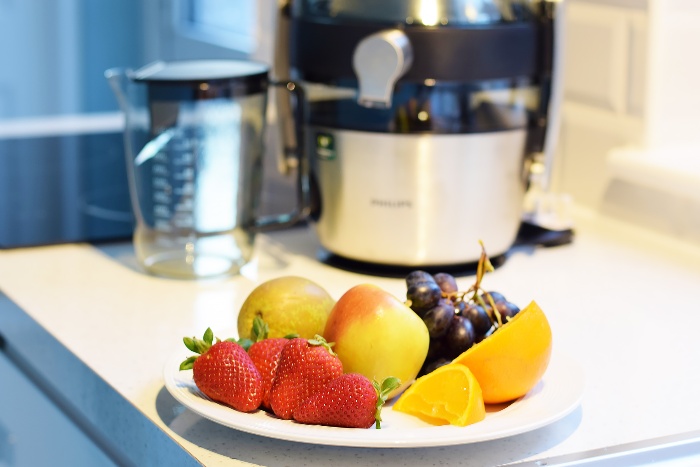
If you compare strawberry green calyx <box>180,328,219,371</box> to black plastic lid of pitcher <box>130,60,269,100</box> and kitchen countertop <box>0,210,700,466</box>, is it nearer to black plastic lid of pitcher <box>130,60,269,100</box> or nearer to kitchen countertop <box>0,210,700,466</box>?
kitchen countertop <box>0,210,700,466</box>

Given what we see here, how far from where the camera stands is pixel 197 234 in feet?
3.41

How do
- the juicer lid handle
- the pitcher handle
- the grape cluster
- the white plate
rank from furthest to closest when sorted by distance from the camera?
the pitcher handle
the juicer lid handle
the grape cluster
the white plate

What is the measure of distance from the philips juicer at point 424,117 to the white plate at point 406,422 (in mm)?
290

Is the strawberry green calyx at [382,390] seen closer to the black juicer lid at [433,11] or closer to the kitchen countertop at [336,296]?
the kitchen countertop at [336,296]

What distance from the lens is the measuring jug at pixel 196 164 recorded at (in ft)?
3.27

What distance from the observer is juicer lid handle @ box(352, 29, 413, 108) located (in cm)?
92

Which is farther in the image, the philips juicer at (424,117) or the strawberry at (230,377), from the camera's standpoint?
the philips juicer at (424,117)

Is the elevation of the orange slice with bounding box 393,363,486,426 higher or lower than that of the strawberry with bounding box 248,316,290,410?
lower

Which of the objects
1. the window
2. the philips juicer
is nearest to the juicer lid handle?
the philips juicer

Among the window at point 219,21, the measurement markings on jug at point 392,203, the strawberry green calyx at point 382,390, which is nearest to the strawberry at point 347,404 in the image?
the strawberry green calyx at point 382,390

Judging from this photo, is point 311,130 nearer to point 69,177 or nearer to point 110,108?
point 69,177

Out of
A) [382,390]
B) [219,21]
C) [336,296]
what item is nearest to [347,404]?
[382,390]

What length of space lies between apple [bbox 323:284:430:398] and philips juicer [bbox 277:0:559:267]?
27 centimetres

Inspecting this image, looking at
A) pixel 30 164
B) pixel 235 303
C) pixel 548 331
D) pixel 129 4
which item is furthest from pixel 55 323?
pixel 129 4
